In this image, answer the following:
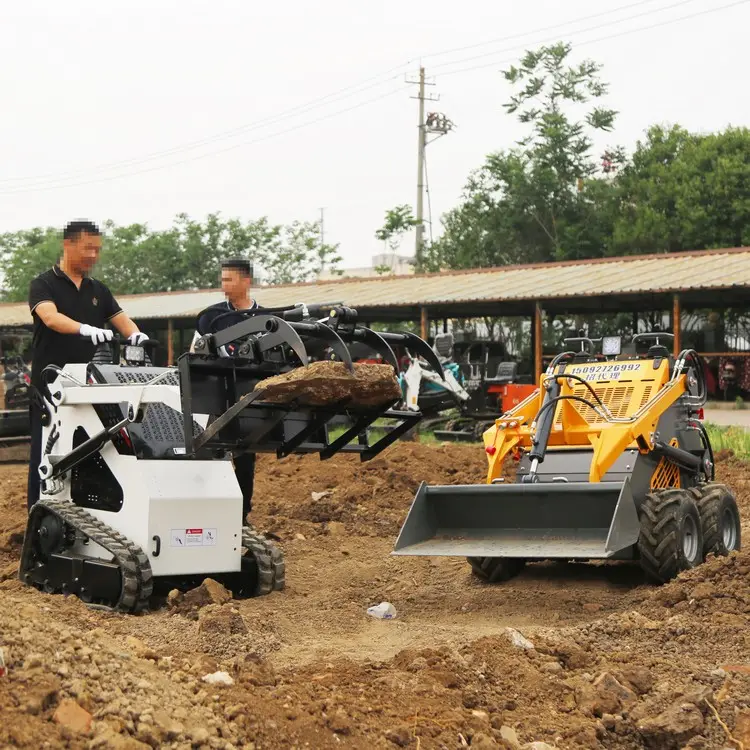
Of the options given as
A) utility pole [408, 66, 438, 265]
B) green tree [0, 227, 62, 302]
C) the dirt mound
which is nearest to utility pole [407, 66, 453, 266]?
utility pole [408, 66, 438, 265]

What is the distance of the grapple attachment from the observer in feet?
18.5

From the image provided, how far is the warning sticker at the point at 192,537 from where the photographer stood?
590 centimetres

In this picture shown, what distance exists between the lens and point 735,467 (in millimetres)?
12766

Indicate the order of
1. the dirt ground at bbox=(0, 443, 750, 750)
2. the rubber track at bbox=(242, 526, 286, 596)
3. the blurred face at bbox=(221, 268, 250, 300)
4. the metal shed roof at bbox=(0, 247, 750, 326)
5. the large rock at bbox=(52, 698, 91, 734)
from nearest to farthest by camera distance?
the large rock at bbox=(52, 698, 91, 734), the dirt ground at bbox=(0, 443, 750, 750), the rubber track at bbox=(242, 526, 286, 596), the blurred face at bbox=(221, 268, 250, 300), the metal shed roof at bbox=(0, 247, 750, 326)

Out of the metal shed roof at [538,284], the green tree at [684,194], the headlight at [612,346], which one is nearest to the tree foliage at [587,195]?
the green tree at [684,194]

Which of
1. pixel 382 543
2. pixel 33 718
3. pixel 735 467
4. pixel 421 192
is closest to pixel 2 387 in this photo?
pixel 382 543

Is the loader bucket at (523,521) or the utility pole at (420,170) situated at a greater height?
the utility pole at (420,170)

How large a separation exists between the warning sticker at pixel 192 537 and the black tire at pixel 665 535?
2582 millimetres

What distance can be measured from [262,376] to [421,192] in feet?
136

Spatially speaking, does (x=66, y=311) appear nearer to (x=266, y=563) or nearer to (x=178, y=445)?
(x=178, y=445)

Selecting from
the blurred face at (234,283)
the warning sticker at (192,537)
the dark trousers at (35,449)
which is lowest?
the warning sticker at (192,537)

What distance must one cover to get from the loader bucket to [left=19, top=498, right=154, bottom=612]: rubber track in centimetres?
171

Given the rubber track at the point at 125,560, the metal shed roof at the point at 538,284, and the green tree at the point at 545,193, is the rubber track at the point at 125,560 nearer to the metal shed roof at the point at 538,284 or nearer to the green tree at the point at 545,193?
the metal shed roof at the point at 538,284

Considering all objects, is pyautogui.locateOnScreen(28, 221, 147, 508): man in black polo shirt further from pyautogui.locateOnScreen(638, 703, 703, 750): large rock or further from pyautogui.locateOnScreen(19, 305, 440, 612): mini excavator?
pyautogui.locateOnScreen(638, 703, 703, 750): large rock
